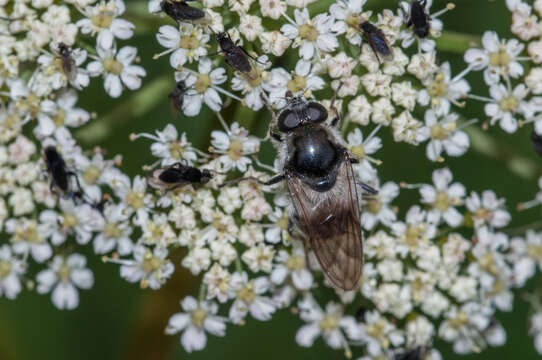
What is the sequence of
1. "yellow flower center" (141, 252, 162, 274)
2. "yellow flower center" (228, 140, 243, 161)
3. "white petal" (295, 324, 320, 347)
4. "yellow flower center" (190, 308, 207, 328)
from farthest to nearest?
"white petal" (295, 324, 320, 347) → "yellow flower center" (190, 308, 207, 328) → "yellow flower center" (141, 252, 162, 274) → "yellow flower center" (228, 140, 243, 161)

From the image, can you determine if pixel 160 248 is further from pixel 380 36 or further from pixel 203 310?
pixel 380 36

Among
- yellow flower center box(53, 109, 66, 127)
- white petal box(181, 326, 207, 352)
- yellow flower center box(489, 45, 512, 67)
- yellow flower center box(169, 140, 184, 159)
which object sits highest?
yellow flower center box(489, 45, 512, 67)

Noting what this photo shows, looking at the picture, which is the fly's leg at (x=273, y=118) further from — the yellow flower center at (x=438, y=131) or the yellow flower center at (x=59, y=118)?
the yellow flower center at (x=59, y=118)

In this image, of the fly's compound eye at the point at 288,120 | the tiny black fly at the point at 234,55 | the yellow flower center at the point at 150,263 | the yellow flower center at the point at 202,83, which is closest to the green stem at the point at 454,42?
the fly's compound eye at the point at 288,120

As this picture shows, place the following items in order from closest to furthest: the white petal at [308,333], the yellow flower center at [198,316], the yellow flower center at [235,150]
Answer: the yellow flower center at [235,150] < the yellow flower center at [198,316] < the white petal at [308,333]

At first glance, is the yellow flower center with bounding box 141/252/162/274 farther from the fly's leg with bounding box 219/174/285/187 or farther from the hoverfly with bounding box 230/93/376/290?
the hoverfly with bounding box 230/93/376/290

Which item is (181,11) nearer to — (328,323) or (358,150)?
(358,150)

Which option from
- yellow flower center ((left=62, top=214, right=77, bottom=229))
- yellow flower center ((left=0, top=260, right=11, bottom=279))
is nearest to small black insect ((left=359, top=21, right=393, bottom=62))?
yellow flower center ((left=62, top=214, right=77, bottom=229))
